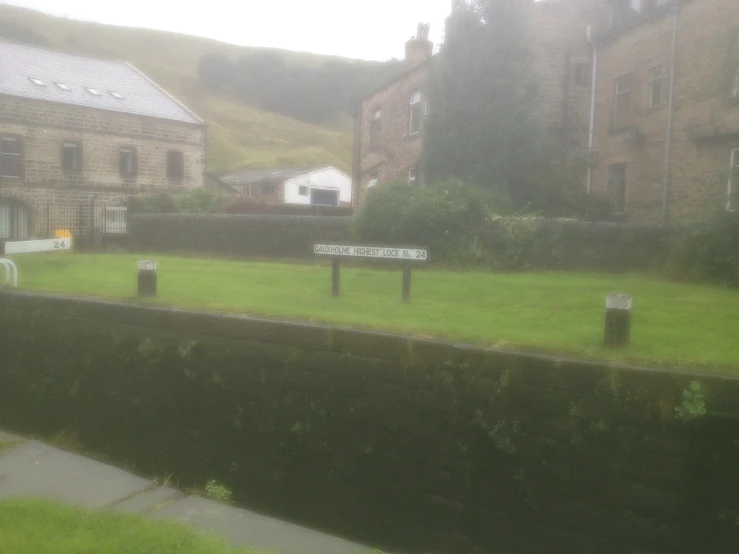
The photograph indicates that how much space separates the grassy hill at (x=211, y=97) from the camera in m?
81.1

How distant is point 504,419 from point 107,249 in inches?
760

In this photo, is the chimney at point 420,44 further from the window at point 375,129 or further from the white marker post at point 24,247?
the white marker post at point 24,247

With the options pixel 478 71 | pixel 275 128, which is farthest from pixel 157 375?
pixel 275 128

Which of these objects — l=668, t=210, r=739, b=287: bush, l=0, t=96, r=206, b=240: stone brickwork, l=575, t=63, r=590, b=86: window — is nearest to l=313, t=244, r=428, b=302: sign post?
l=668, t=210, r=739, b=287: bush

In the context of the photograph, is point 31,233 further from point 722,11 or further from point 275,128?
point 275,128

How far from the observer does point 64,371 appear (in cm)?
839

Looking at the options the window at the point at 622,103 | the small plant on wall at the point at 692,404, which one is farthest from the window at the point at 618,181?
the small plant on wall at the point at 692,404

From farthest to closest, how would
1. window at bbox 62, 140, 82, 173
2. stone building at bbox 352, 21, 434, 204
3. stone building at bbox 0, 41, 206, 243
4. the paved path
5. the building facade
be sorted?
the building facade, window at bbox 62, 140, 82, 173, stone building at bbox 0, 41, 206, 243, stone building at bbox 352, 21, 434, 204, the paved path

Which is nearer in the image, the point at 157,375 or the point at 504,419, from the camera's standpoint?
the point at 504,419

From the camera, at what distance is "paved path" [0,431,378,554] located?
207 inches

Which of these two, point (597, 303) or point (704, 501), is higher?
point (597, 303)

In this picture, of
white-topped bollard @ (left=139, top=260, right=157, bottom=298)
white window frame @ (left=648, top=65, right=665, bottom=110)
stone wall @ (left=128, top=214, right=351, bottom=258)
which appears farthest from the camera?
white window frame @ (left=648, top=65, right=665, bottom=110)

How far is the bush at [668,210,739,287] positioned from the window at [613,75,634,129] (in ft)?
35.0

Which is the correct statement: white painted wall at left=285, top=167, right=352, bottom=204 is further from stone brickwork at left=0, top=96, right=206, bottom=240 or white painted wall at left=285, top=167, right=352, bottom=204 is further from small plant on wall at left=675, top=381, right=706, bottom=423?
small plant on wall at left=675, top=381, right=706, bottom=423
